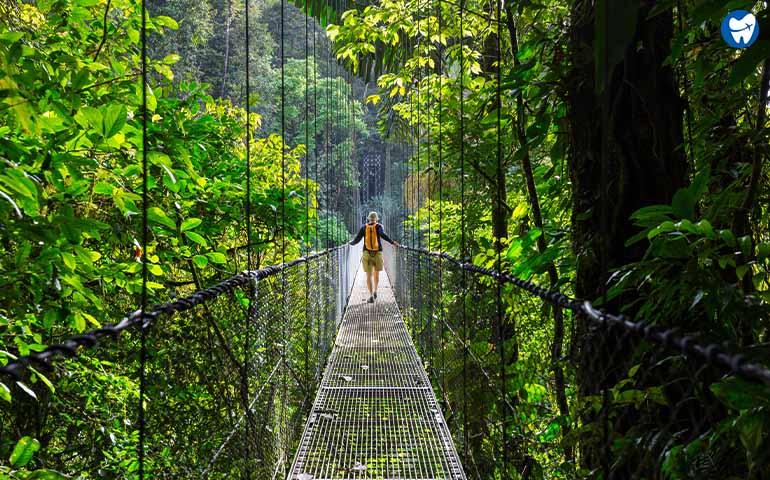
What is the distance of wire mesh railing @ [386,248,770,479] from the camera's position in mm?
529

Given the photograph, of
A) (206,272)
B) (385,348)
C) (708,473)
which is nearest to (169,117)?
(206,272)

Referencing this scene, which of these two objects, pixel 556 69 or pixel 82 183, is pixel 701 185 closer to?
pixel 556 69

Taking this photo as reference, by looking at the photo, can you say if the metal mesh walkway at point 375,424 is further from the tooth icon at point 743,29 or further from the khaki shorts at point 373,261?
the khaki shorts at point 373,261

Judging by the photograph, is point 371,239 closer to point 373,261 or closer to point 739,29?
point 373,261

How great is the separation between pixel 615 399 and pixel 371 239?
498 centimetres

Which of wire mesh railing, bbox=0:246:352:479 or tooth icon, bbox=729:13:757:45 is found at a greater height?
tooth icon, bbox=729:13:757:45

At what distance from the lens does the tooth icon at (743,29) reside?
0.72m

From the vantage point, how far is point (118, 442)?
5.80 feet

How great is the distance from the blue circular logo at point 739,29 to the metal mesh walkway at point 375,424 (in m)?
1.34

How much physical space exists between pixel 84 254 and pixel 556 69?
0.93 metres

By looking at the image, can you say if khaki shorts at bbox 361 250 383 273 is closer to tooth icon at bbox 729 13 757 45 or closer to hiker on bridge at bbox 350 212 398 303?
hiker on bridge at bbox 350 212 398 303

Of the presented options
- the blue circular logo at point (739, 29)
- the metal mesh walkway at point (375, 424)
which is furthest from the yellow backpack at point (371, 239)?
the blue circular logo at point (739, 29)

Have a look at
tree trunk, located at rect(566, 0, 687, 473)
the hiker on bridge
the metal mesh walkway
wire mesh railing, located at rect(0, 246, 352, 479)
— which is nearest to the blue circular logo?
tree trunk, located at rect(566, 0, 687, 473)

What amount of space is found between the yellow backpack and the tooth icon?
4.95 metres
